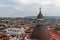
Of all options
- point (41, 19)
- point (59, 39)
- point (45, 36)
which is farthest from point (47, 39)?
point (59, 39)

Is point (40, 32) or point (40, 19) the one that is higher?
point (40, 19)

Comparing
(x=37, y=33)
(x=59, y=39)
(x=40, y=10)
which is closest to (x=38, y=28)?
(x=37, y=33)

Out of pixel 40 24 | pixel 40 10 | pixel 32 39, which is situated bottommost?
pixel 32 39

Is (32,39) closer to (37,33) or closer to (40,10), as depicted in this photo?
(37,33)

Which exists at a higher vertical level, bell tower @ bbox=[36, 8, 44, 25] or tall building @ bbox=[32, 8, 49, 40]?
bell tower @ bbox=[36, 8, 44, 25]

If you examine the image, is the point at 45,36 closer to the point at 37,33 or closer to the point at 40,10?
the point at 37,33

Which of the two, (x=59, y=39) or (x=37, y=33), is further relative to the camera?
(x=59, y=39)

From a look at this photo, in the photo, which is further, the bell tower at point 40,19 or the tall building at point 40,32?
the bell tower at point 40,19

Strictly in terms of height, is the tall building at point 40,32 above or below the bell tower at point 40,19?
below

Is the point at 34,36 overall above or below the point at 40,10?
below

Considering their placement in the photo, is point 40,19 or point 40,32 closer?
point 40,32

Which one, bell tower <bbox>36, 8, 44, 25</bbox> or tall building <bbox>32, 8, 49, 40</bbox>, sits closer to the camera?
tall building <bbox>32, 8, 49, 40</bbox>
